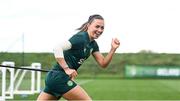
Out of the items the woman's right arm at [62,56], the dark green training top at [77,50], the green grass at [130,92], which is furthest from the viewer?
the green grass at [130,92]

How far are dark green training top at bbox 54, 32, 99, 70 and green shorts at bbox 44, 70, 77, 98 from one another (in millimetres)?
97

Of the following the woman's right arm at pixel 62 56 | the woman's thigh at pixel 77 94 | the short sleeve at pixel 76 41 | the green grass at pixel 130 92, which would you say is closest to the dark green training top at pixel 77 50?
the short sleeve at pixel 76 41

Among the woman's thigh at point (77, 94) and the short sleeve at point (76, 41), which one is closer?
the short sleeve at point (76, 41)

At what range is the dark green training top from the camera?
8367 mm

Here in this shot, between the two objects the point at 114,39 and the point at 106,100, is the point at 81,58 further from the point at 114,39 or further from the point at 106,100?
the point at 106,100

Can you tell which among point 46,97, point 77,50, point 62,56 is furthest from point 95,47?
point 46,97

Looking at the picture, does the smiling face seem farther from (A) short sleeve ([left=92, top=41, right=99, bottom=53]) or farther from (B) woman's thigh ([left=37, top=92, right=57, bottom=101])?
(B) woman's thigh ([left=37, top=92, right=57, bottom=101])

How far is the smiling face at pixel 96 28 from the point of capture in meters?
8.41

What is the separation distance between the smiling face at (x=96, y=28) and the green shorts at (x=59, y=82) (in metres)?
0.66

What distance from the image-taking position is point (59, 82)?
853 cm

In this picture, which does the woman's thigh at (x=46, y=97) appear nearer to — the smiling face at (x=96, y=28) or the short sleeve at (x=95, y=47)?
the short sleeve at (x=95, y=47)

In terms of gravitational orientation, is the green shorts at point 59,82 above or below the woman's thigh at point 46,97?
above

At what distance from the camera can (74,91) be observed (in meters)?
8.52

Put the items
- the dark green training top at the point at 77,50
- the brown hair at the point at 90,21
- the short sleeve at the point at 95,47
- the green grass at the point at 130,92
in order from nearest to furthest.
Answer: the dark green training top at the point at 77,50
the brown hair at the point at 90,21
the short sleeve at the point at 95,47
the green grass at the point at 130,92
